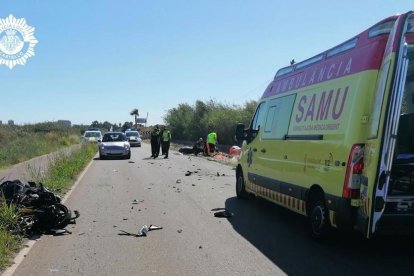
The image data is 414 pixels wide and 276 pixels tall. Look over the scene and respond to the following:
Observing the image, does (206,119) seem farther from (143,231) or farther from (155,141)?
(143,231)

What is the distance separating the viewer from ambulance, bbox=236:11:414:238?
5789mm

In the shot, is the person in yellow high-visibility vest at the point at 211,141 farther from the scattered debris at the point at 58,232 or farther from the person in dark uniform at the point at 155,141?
the scattered debris at the point at 58,232

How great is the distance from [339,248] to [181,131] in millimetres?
60392

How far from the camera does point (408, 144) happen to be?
7.50 metres

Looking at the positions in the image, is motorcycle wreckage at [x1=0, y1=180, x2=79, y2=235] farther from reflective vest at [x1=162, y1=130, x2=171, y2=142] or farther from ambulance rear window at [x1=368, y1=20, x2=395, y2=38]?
reflective vest at [x1=162, y1=130, x2=171, y2=142]

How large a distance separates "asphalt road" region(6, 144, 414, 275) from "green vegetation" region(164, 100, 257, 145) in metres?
30.0

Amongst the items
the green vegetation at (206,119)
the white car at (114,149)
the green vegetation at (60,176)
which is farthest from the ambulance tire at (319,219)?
the green vegetation at (206,119)

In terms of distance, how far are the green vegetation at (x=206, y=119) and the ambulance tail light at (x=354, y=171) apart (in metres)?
33.4

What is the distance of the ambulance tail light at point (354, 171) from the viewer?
6141 millimetres

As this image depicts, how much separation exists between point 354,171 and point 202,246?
2.34 m

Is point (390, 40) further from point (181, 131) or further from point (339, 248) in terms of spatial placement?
point (181, 131)

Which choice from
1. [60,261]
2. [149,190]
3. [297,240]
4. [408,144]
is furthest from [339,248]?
[149,190]

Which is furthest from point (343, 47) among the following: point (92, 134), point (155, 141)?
point (92, 134)

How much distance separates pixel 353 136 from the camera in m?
6.25
